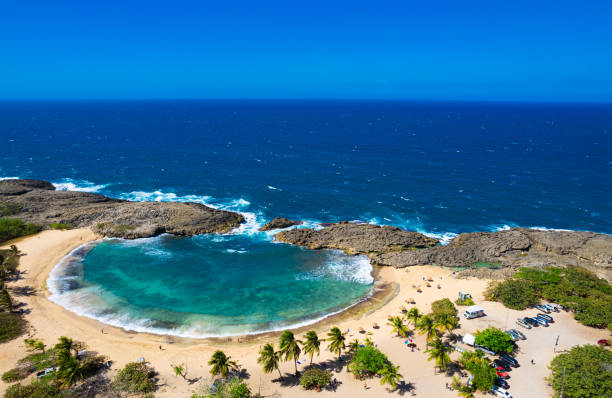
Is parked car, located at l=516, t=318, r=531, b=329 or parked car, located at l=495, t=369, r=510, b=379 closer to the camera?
parked car, located at l=495, t=369, r=510, b=379

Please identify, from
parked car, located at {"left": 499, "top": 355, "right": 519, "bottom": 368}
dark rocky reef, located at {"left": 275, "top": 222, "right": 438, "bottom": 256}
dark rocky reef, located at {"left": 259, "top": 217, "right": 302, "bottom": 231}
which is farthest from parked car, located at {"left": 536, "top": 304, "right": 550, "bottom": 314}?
dark rocky reef, located at {"left": 259, "top": 217, "right": 302, "bottom": 231}

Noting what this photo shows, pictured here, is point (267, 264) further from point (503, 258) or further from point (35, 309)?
point (503, 258)

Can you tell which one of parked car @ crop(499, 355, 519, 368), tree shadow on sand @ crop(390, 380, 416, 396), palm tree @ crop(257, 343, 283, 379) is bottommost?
tree shadow on sand @ crop(390, 380, 416, 396)

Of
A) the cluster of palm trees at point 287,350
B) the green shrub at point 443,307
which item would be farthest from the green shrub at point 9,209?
the green shrub at point 443,307

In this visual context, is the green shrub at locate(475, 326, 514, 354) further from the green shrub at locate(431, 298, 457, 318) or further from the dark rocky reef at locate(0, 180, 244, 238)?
the dark rocky reef at locate(0, 180, 244, 238)

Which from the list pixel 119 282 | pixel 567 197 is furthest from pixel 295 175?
pixel 567 197

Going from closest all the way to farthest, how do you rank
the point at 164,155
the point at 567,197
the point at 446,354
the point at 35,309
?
1. the point at 446,354
2. the point at 35,309
3. the point at 567,197
4. the point at 164,155
